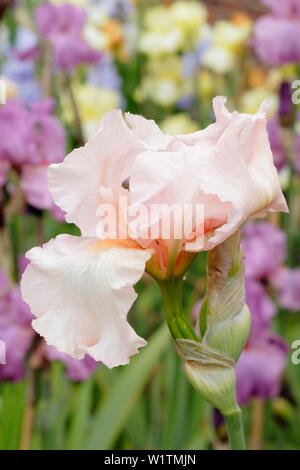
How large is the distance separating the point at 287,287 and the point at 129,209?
39.8 inches

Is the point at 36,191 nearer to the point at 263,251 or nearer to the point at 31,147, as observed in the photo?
the point at 31,147

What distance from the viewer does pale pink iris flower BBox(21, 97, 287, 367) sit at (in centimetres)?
66

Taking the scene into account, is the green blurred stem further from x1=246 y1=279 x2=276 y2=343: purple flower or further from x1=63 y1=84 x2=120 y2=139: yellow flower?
x1=63 y1=84 x2=120 y2=139: yellow flower

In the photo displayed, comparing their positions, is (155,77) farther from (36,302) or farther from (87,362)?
(36,302)

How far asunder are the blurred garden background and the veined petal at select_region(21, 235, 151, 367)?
581 mm

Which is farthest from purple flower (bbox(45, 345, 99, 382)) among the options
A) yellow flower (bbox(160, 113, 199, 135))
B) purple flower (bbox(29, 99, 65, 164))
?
yellow flower (bbox(160, 113, 199, 135))

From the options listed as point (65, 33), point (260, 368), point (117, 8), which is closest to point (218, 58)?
point (117, 8)

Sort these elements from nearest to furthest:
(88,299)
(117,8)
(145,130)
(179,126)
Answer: (88,299), (145,130), (179,126), (117,8)

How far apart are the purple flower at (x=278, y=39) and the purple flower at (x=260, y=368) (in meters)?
0.67

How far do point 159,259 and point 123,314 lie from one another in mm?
A: 91

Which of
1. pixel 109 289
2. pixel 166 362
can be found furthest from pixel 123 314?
pixel 166 362

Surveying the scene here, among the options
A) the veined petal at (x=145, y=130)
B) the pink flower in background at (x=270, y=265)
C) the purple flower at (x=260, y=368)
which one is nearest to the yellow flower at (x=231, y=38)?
the pink flower in background at (x=270, y=265)

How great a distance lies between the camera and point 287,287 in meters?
1.67

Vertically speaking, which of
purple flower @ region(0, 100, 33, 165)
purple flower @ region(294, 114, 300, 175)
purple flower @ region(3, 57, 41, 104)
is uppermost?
purple flower @ region(3, 57, 41, 104)
